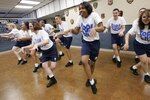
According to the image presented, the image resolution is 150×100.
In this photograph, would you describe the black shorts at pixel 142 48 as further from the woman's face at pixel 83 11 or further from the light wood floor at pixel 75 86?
the woman's face at pixel 83 11

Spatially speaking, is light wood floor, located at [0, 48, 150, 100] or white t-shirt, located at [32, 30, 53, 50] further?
white t-shirt, located at [32, 30, 53, 50]

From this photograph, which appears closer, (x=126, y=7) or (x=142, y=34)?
(x=142, y=34)

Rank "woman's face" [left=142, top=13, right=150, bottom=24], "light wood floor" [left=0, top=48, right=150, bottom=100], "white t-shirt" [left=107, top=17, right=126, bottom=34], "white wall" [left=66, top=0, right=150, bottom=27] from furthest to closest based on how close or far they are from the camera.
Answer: "white wall" [left=66, top=0, right=150, bottom=27] < "white t-shirt" [left=107, top=17, right=126, bottom=34] < "light wood floor" [left=0, top=48, right=150, bottom=100] < "woman's face" [left=142, top=13, right=150, bottom=24]

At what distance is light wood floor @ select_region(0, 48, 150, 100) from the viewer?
2.41 m

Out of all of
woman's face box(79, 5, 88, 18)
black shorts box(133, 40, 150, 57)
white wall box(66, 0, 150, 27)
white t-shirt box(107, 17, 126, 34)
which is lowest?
black shorts box(133, 40, 150, 57)

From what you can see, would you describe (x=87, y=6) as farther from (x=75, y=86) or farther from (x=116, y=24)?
(x=116, y=24)

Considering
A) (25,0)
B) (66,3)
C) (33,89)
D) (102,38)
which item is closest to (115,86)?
(33,89)

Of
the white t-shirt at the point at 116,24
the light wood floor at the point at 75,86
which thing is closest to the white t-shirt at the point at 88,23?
the light wood floor at the point at 75,86

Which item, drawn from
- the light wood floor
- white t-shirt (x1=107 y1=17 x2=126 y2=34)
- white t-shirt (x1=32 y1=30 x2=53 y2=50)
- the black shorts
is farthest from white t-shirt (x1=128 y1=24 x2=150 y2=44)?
white t-shirt (x1=32 y1=30 x2=53 y2=50)

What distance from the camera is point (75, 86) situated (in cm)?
282

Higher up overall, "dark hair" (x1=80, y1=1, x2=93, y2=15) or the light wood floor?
"dark hair" (x1=80, y1=1, x2=93, y2=15)

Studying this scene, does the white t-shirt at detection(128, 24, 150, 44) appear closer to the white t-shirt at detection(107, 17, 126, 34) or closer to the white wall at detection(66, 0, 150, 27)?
the white t-shirt at detection(107, 17, 126, 34)

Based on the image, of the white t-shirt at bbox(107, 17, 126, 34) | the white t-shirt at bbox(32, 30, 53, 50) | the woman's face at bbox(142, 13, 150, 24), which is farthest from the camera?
the white t-shirt at bbox(107, 17, 126, 34)

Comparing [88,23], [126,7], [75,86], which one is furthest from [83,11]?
[126,7]
